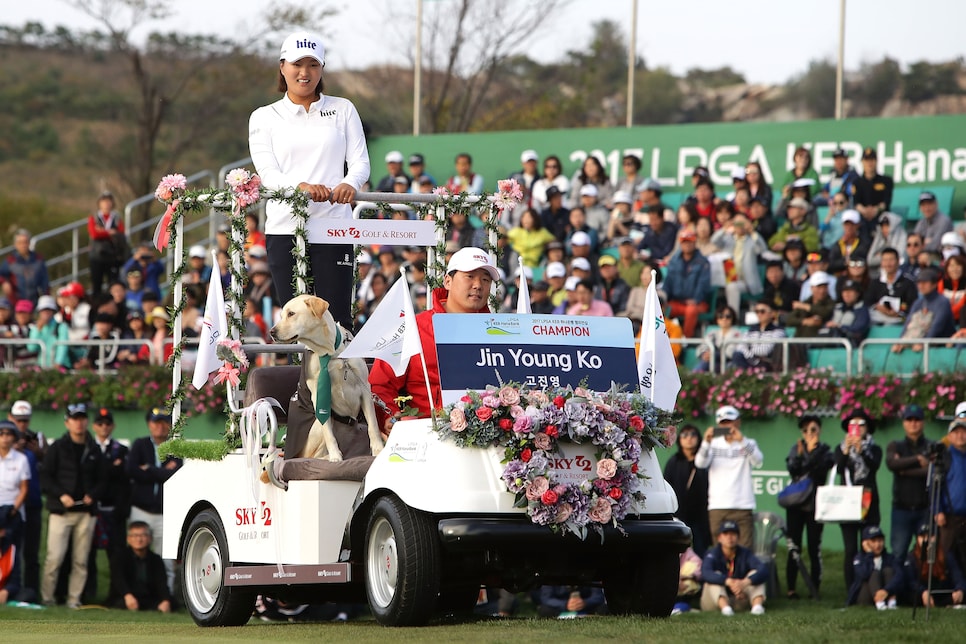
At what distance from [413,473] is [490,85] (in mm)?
32325

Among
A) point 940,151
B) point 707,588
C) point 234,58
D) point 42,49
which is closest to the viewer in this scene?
point 707,588

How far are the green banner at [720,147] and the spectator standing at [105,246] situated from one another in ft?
13.6

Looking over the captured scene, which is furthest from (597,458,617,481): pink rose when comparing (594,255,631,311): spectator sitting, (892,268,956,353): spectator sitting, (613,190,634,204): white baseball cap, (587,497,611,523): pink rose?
(613,190,634,204): white baseball cap

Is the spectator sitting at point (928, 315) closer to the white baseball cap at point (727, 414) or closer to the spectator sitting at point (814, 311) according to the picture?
the spectator sitting at point (814, 311)

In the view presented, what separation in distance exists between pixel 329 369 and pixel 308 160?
6.42 ft

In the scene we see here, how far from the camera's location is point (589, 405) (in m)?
10.1

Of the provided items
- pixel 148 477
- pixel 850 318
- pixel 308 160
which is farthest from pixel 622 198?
pixel 308 160

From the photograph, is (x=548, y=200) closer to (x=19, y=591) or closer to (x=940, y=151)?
(x=940, y=151)

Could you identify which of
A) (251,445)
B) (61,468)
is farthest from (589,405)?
(61,468)

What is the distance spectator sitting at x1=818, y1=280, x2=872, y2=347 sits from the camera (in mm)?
20484

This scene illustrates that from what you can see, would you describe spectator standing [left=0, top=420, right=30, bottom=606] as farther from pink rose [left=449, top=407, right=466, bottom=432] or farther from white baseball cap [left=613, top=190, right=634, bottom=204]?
pink rose [left=449, top=407, right=466, bottom=432]

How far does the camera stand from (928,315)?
65.3 ft

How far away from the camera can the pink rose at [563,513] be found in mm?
9844

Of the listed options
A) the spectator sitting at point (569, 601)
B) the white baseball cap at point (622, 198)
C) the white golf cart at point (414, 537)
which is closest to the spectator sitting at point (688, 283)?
the white baseball cap at point (622, 198)
